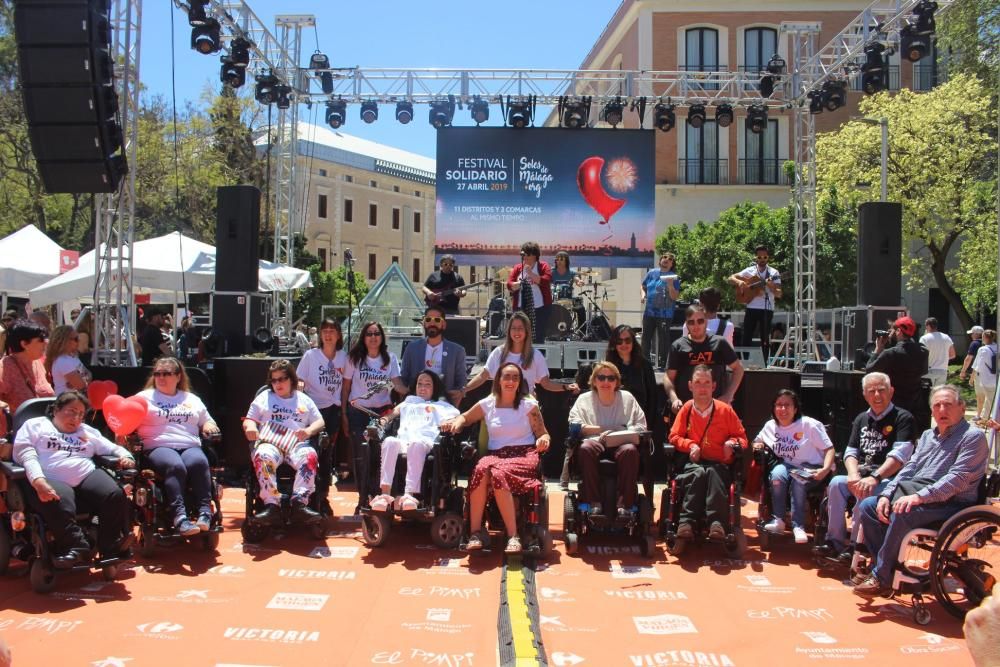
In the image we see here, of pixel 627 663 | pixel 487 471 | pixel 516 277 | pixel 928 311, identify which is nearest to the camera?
pixel 627 663

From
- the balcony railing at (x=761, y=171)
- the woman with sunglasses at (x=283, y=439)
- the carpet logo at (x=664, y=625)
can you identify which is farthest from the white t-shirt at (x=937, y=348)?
the balcony railing at (x=761, y=171)

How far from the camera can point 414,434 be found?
226 inches

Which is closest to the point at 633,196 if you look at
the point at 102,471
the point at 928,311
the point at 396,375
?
the point at 396,375

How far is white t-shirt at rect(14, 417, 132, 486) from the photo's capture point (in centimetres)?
480

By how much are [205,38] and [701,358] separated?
776 cm

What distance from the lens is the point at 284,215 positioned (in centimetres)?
1558

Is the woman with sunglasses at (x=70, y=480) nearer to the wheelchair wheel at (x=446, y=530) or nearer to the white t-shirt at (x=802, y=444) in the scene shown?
the wheelchair wheel at (x=446, y=530)

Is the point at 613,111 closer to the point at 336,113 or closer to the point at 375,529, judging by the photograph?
the point at 336,113

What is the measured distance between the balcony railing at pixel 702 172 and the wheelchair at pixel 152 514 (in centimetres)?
2644

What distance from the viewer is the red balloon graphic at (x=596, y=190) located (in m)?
14.9

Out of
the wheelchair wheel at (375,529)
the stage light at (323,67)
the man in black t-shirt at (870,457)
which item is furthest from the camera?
the stage light at (323,67)

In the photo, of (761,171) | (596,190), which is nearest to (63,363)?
(596,190)

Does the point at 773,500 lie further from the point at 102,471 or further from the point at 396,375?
the point at 102,471

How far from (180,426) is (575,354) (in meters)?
5.74
